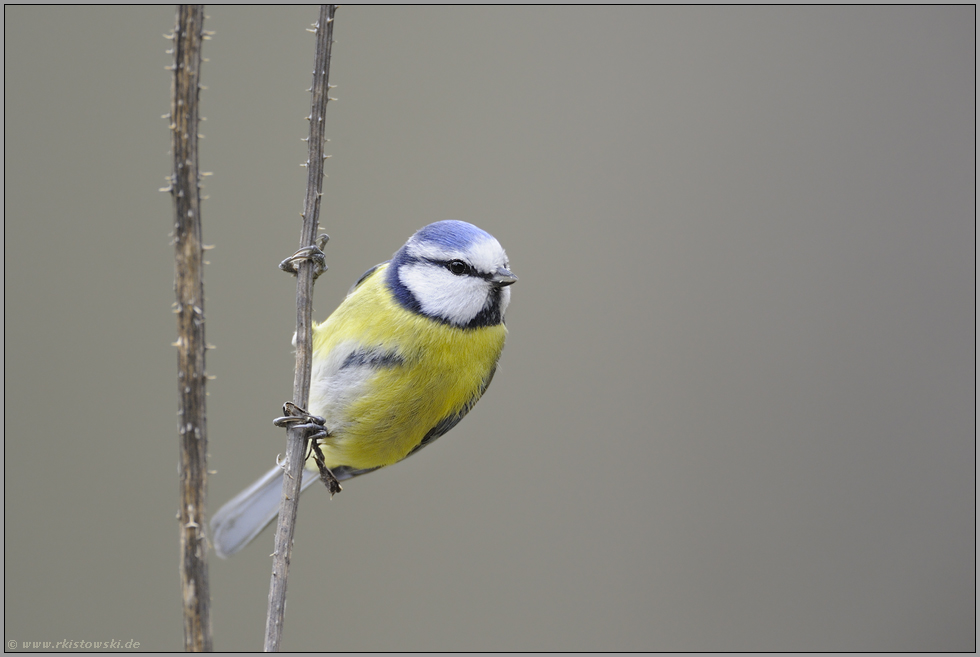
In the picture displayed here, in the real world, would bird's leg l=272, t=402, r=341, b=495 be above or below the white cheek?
below

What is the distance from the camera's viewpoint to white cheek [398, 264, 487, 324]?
36.4 inches

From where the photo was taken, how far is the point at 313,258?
77 centimetres

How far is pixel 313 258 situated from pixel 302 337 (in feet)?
0.30

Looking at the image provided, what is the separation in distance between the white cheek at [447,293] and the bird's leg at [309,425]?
0.72 ft

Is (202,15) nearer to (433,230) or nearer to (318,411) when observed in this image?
(433,230)

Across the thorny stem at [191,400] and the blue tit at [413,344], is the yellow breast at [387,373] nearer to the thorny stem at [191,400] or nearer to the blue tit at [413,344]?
the blue tit at [413,344]

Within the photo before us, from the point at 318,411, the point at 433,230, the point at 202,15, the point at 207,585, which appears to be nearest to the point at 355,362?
the point at 318,411

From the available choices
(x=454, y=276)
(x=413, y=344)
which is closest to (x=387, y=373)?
(x=413, y=344)

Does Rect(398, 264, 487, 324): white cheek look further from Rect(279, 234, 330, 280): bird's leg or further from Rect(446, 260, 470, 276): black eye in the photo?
Rect(279, 234, 330, 280): bird's leg

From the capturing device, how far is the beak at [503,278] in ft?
2.89

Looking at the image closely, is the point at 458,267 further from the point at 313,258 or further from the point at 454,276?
the point at 313,258

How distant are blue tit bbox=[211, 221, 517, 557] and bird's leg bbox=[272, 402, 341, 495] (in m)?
0.05

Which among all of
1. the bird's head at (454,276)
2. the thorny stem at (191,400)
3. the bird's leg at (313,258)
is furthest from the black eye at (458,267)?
the thorny stem at (191,400)

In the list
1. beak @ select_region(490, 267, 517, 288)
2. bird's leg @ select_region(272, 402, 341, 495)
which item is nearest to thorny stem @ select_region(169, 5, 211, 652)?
bird's leg @ select_region(272, 402, 341, 495)
